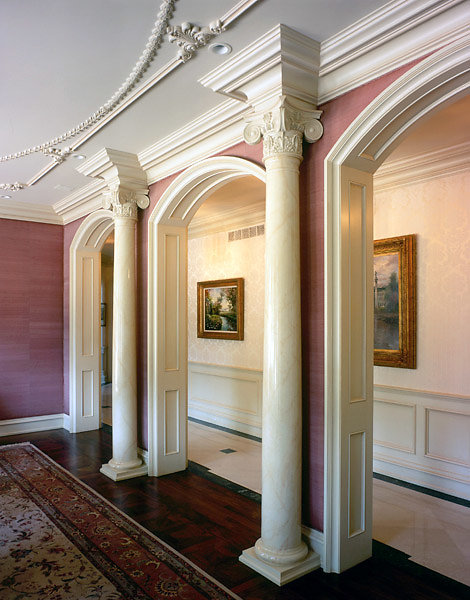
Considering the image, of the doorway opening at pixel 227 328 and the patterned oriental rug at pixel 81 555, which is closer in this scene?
the patterned oriental rug at pixel 81 555

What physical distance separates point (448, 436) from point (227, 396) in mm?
3657

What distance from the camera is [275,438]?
3.28m

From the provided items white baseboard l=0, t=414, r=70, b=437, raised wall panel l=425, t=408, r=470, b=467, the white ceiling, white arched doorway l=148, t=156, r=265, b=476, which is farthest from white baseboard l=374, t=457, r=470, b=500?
white baseboard l=0, t=414, r=70, b=437

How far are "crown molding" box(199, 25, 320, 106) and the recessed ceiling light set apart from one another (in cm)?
8

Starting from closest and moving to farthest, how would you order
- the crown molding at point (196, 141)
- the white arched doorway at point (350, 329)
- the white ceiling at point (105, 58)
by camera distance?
1. the white ceiling at point (105, 58)
2. the white arched doorway at point (350, 329)
3. the crown molding at point (196, 141)

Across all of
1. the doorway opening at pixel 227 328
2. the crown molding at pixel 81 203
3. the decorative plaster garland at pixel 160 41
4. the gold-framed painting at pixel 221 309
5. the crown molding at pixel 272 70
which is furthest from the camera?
the gold-framed painting at pixel 221 309

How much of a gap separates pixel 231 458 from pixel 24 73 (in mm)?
4480

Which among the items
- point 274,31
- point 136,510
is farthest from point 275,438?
point 274,31

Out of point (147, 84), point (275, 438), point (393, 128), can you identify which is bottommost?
point (275, 438)

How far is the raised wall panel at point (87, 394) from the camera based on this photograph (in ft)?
24.1

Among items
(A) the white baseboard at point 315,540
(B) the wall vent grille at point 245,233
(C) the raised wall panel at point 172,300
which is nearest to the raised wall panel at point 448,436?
(A) the white baseboard at point 315,540

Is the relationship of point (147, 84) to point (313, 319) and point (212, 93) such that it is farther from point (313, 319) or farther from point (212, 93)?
point (313, 319)

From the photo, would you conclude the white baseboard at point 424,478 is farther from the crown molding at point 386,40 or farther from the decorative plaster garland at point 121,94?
the decorative plaster garland at point 121,94

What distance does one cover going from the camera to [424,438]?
4.98 metres
